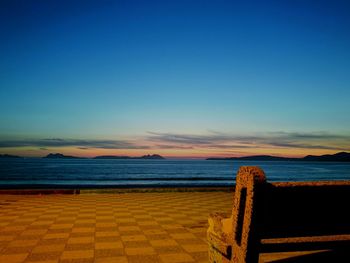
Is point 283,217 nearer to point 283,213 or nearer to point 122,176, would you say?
point 283,213

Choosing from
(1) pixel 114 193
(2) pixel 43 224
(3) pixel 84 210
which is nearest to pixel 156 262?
(2) pixel 43 224

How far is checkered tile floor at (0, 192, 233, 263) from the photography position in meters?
4.86

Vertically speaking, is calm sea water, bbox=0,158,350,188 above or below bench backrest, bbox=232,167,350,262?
below

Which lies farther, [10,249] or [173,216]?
[173,216]

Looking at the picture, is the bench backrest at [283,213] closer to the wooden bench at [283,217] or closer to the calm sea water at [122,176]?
the wooden bench at [283,217]

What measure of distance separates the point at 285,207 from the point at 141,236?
397 centimetres

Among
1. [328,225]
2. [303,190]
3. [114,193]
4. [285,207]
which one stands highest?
[303,190]

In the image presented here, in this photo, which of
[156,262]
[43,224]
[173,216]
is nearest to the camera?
[156,262]

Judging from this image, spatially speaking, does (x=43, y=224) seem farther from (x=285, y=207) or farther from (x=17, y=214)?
(x=285, y=207)

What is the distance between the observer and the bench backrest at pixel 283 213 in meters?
2.69

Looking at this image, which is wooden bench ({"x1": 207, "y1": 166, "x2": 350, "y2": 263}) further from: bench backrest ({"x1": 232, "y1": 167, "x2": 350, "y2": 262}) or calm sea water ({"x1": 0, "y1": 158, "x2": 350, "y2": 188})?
calm sea water ({"x1": 0, "y1": 158, "x2": 350, "y2": 188})

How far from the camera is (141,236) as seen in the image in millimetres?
6109

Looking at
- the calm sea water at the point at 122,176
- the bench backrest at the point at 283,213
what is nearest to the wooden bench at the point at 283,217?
the bench backrest at the point at 283,213

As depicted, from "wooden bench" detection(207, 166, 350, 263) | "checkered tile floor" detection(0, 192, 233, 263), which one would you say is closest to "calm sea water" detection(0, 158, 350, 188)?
"checkered tile floor" detection(0, 192, 233, 263)
